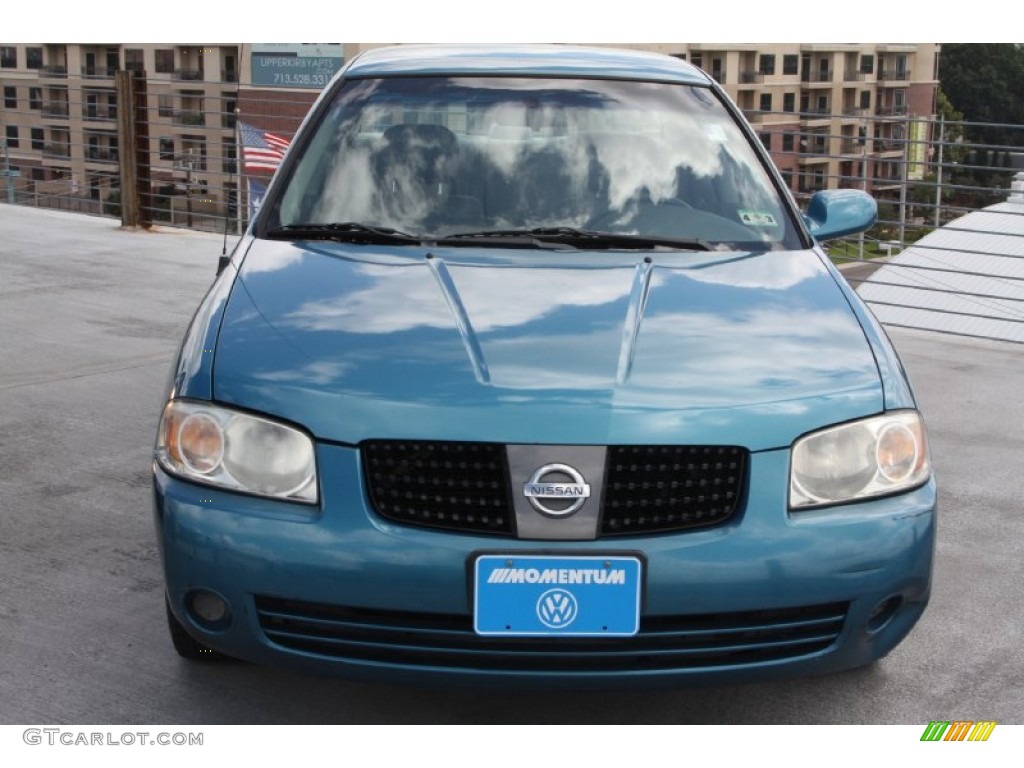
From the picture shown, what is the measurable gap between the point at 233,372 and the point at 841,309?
1.42 metres

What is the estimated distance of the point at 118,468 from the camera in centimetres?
505

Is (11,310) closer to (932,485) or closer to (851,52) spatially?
(932,485)

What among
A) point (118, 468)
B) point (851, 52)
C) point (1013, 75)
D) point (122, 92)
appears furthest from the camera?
point (1013, 75)

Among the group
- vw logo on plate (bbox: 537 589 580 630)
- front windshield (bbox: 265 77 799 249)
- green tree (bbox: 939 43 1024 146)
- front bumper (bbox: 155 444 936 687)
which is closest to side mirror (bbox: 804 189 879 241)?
front windshield (bbox: 265 77 799 249)

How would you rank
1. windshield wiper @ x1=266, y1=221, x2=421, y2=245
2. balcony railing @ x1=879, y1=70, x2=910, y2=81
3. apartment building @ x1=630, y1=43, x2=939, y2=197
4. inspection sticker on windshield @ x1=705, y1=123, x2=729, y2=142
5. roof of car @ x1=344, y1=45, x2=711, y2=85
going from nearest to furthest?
1. windshield wiper @ x1=266, y1=221, x2=421, y2=245
2. inspection sticker on windshield @ x1=705, y1=123, x2=729, y2=142
3. roof of car @ x1=344, y1=45, x2=711, y2=85
4. apartment building @ x1=630, y1=43, x2=939, y2=197
5. balcony railing @ x1=879, y1=70, x2=910, y2=81

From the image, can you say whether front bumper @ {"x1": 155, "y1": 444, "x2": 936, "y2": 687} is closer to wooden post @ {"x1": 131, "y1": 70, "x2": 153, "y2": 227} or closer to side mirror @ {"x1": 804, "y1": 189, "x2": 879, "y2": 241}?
side mirror @ {"x1": 804, "y1": 189, "x2": 879, "y2": 241}

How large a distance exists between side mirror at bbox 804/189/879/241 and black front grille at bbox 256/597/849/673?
1912 millimetres

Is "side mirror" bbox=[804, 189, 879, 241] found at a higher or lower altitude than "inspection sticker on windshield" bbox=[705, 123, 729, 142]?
lower

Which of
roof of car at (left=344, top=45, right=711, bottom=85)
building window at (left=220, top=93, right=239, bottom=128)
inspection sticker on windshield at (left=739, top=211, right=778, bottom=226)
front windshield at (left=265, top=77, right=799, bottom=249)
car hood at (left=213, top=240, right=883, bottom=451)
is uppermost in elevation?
roof of car at (left=344, top=45, right=711, bottom=85)

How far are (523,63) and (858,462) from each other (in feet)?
6.82

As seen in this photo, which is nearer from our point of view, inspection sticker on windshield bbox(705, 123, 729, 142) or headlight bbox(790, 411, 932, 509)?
headlight bbox(790, 411, 932, 509)

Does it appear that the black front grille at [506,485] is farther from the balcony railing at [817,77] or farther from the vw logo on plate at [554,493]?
the balcony railing at [817,77]

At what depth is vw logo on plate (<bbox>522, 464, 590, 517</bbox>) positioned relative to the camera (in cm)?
266

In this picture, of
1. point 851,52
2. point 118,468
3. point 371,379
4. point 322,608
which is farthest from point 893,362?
point 851,52
